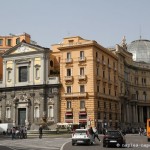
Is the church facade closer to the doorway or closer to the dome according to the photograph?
the doorway

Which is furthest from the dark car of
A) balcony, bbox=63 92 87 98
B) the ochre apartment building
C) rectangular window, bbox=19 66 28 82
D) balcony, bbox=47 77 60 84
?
rectangular window, bbox=19 66 28 82

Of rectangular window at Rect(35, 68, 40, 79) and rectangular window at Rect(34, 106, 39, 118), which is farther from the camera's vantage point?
rectangular window at Rect(35, 68, 40, 79)

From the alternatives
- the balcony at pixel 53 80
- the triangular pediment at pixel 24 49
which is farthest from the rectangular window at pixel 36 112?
the triangular pediment at pixel 24 49

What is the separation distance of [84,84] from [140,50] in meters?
50.5

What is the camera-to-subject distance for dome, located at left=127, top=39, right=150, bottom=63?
115 meters

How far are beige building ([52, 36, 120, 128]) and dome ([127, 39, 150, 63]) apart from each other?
41.2m

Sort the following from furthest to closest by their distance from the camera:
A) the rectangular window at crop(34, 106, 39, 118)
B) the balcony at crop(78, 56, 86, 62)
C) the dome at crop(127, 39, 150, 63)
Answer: the dome at crop(127, 39, 150, 63) < the rectangular window at crop(34, 106, 39, 118) < the balcony at crop(78, 56, 86, 62)

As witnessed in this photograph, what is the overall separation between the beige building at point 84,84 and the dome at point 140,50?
135 ft

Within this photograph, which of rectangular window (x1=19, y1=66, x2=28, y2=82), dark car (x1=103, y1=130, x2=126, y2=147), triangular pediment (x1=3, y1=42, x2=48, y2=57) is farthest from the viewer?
rectangular window (x1=19, y1=66, x2=28, y2=82)

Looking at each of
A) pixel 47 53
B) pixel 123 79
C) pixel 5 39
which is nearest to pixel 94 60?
pixel 47 53

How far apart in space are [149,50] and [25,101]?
54994mm

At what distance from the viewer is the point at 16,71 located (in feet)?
255

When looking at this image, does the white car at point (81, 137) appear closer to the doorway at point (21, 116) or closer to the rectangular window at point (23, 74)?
the doorway at point (21, 116)

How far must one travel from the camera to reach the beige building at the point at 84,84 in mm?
70062
